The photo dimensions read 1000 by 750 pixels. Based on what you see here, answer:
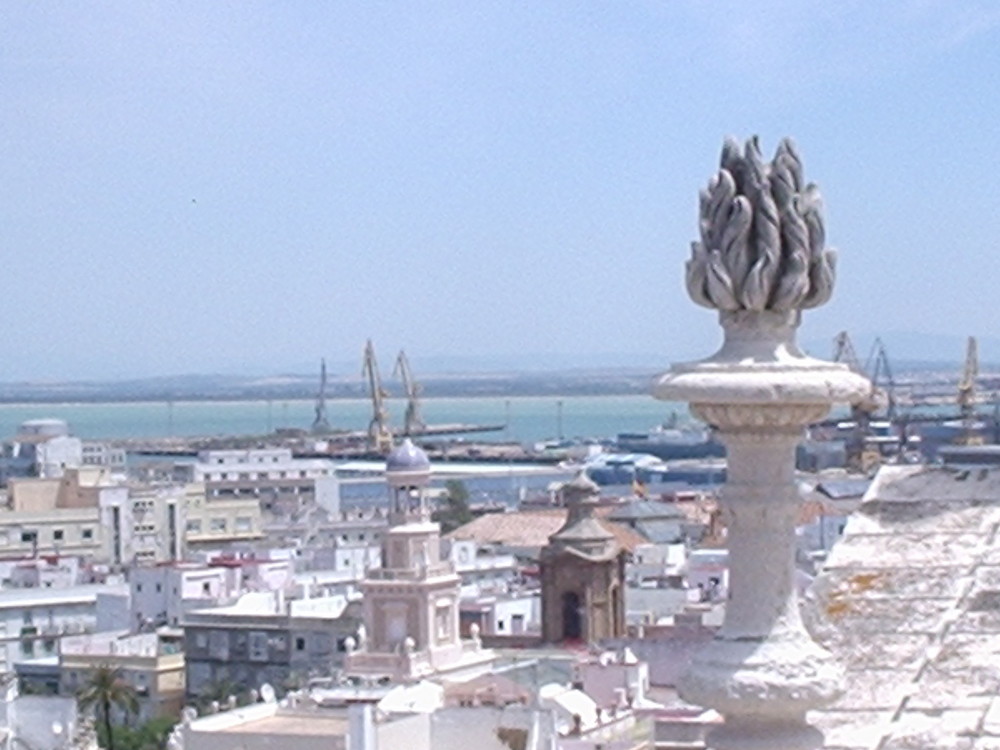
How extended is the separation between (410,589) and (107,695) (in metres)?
5.07

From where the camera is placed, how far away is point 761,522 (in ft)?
11.2

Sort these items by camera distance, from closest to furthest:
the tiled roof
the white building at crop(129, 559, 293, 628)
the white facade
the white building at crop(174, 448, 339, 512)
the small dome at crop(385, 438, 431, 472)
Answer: the small dome at crop(385, 438, 431, 472) → the white building at crop(129, 559, 293, 628) → the white facade → the tiled roof → the white building at crop(174, 448, 339, 512)

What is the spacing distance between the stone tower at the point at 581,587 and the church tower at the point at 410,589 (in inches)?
135

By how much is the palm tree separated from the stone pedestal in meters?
26.3

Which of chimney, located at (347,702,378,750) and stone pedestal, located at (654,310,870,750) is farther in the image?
chimney, located at (347,702,378,750)

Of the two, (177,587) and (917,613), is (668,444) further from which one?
(917,613)

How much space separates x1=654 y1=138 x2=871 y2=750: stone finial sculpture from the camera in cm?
334

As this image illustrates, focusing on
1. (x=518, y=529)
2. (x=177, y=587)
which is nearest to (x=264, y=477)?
(x=518, y=529)

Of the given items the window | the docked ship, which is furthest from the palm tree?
the docked ship

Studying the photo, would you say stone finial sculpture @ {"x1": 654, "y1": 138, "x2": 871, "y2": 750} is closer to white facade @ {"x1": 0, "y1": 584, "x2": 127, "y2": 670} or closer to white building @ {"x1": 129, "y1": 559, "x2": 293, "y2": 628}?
white building @ {"x1": 129, "y1": 559, "x2": 293, "y2": 628}

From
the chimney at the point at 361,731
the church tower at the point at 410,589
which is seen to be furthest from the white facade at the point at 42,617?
the chimney at the point at 361,731

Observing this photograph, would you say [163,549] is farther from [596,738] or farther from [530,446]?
[530,446]

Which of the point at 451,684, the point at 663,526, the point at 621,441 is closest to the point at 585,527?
the point at 451,684

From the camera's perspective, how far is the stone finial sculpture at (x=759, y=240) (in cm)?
342
